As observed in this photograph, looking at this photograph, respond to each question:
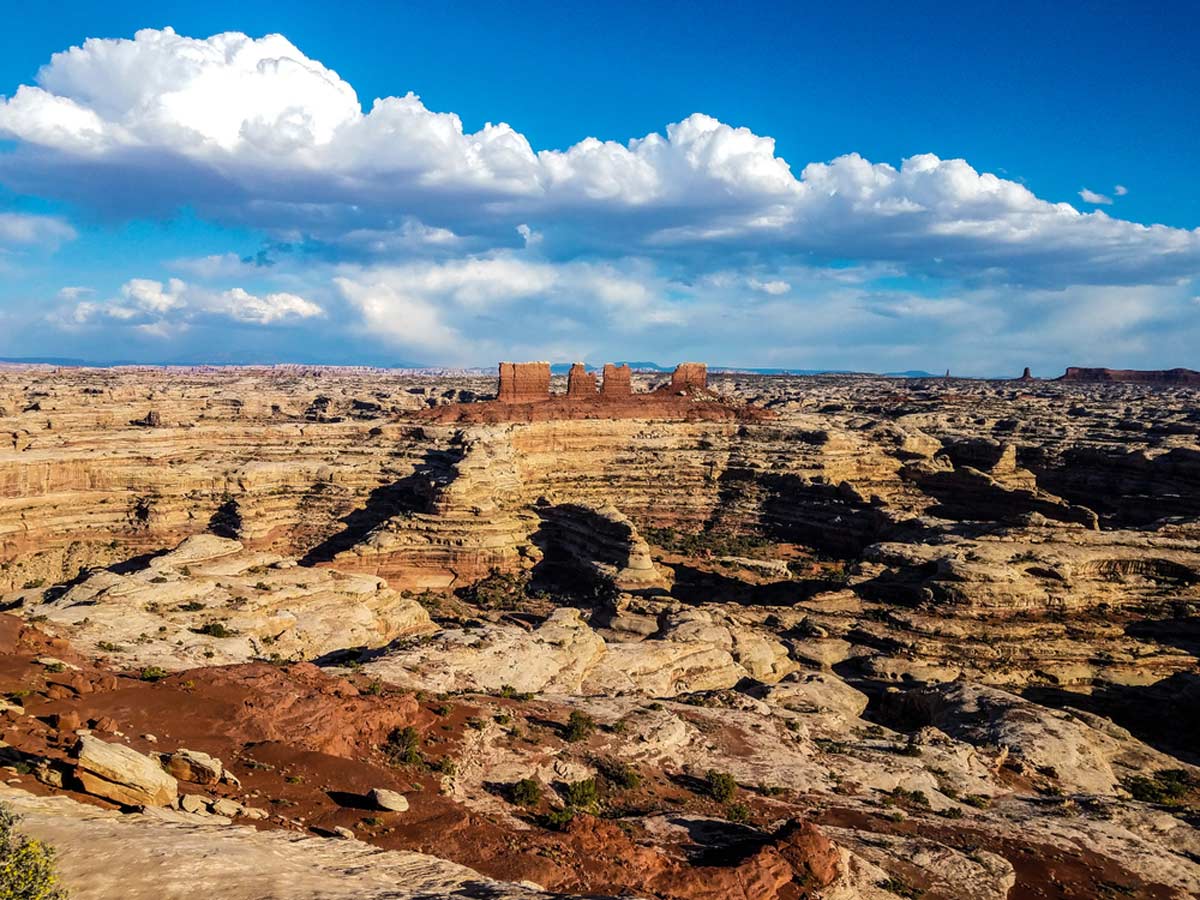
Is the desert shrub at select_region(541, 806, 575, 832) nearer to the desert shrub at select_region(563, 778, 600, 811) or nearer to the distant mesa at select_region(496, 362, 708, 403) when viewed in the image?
the desert shrub at select_region(563, 778, 600, 811)

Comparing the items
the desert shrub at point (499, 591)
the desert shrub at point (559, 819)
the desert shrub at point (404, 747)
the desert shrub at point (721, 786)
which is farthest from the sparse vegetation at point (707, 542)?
the desert shrub at point (559, 819)

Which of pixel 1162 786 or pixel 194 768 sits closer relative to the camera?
pixel 194 768

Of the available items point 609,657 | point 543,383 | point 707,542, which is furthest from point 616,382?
point 609,657

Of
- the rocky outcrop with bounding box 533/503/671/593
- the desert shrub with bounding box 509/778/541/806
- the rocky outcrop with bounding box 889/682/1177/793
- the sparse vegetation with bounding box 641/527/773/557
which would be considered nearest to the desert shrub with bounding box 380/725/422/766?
the desert shrub with bounding box 509/778/541/806

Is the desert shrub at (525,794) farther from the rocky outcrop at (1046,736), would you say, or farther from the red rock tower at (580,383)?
the red rock tower at (580,383)

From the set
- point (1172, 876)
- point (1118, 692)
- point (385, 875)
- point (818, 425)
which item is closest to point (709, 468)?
point (818, 425)

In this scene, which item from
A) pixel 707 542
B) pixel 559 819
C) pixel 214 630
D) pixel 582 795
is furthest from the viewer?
pixel 707 542

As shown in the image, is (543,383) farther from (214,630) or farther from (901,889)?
(901,889)
